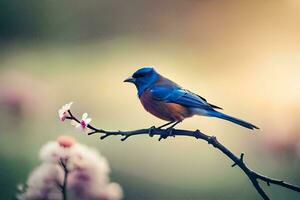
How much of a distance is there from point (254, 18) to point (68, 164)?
60 centimetres

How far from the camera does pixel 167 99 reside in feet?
5.16

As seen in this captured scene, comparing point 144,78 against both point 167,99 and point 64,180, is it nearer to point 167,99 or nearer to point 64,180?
point 167,99

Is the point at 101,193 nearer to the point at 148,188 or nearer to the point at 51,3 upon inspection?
the point at 148,188

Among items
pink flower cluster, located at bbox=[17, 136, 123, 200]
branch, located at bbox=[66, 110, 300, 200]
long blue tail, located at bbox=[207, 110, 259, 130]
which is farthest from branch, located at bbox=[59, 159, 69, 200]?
long blue tail, located at bbox=[207, 110, 259, 130]

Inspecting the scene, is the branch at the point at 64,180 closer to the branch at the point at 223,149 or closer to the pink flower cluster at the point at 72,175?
the pink flower cluster at the point at 72,175

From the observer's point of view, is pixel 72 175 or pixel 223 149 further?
pixel 72 175

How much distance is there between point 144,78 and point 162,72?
0.20 ft

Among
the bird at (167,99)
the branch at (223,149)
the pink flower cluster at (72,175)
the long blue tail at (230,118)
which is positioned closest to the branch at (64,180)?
the pink flower cluster at (72,175)

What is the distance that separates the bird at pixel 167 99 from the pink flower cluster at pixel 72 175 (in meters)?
0.19

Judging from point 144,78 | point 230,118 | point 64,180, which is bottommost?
point 64,180

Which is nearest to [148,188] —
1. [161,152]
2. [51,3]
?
[161,152]

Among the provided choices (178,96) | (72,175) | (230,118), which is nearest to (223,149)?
(230,118)

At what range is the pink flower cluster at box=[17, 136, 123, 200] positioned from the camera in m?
1.61

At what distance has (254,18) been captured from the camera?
1.67 meters
